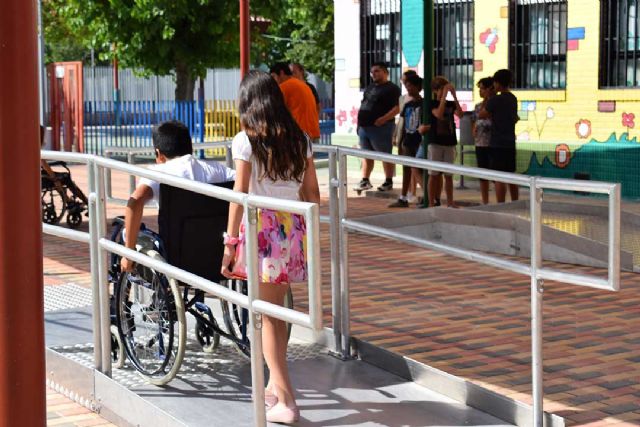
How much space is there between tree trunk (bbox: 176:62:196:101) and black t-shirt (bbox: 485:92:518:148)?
650 inches

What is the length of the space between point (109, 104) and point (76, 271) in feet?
59.7

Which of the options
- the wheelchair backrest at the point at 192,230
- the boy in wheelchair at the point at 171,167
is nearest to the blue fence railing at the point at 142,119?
the boy in wheelchair at the point at 171,167

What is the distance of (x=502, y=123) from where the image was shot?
1340 cm

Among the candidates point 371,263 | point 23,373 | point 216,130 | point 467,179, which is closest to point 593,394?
point 23,373

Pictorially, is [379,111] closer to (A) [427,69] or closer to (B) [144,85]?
(A) [427,69]

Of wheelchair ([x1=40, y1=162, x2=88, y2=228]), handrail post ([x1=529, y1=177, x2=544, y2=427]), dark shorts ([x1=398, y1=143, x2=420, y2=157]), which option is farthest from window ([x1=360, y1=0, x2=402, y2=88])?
handrail post ([x1=529, y1=177, x2=544, y2=427])

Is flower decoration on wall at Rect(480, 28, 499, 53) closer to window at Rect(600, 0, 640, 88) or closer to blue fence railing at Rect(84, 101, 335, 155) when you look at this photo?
window at Rect(600, 0, 640, 88)

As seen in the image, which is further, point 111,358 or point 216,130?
point 216,130

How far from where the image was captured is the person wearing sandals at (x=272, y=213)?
17.9ft

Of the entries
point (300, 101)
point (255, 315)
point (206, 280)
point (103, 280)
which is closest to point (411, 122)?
point (300, 101)

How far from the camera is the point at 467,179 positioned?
695 inches

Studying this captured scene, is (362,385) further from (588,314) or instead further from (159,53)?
(159,53)

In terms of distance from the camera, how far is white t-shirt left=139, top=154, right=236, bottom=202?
6.23 m

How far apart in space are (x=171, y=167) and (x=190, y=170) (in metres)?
0.10
